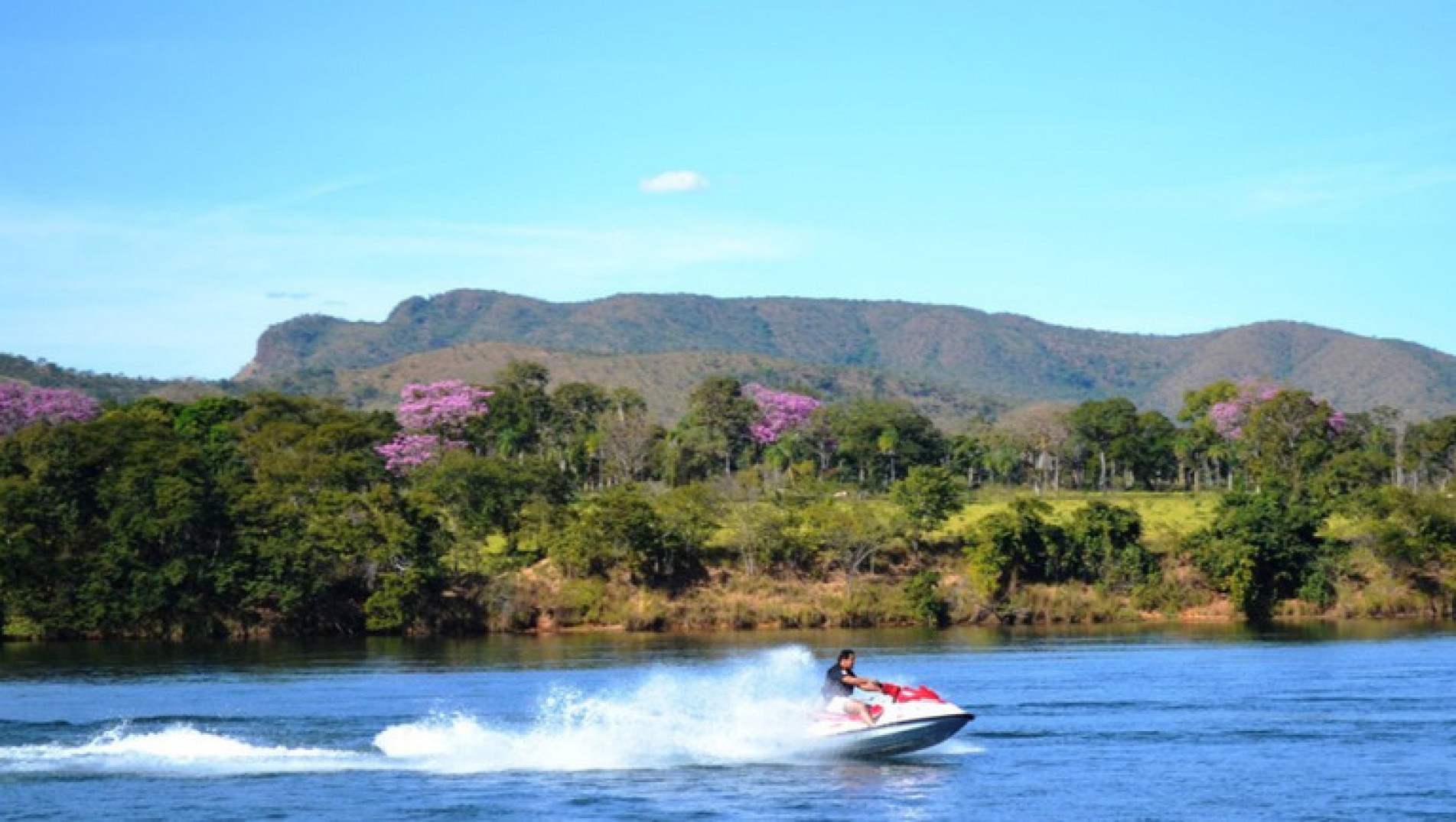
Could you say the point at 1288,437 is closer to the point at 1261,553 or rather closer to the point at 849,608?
the point at 1261,553

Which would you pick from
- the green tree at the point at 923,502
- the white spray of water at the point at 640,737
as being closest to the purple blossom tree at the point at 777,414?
the green tree at the point at 923,502

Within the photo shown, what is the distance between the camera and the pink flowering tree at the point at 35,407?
112000 mm

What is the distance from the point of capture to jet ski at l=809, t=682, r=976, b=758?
35656 millimetres

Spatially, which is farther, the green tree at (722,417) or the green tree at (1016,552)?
the green tree at (722,417)

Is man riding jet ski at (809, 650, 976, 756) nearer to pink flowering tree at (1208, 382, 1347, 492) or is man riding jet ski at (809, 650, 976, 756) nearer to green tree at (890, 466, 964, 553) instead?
green tree at (890, 466, 964, 553)

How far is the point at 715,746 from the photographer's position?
3644 cm

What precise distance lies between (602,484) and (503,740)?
84736mm

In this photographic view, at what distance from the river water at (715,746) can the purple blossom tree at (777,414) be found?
77.3 meters

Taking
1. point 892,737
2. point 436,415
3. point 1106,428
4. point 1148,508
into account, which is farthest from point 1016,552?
point 892,737

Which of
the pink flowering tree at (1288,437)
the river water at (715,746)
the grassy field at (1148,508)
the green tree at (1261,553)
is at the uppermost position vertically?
the pink flowering tree at (1288,437)

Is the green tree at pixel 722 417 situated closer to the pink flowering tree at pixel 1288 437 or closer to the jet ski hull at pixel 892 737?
the pink flowering tree at pixel 1288 437

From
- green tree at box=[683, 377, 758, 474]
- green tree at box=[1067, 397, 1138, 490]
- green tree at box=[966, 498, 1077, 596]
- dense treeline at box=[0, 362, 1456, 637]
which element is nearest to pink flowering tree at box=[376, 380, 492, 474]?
dense treeline at box=[0, 362, 1456, 637]

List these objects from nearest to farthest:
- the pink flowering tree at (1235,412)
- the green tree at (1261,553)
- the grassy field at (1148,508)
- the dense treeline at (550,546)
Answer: the dense treeline at (550,546), the green tree at (1261,553), the grassy field at (1148,508), the pink flowering tree at (1235,412)

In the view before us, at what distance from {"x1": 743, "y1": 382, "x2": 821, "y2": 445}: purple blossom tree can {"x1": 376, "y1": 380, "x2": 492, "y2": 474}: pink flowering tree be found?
71.4 ft
